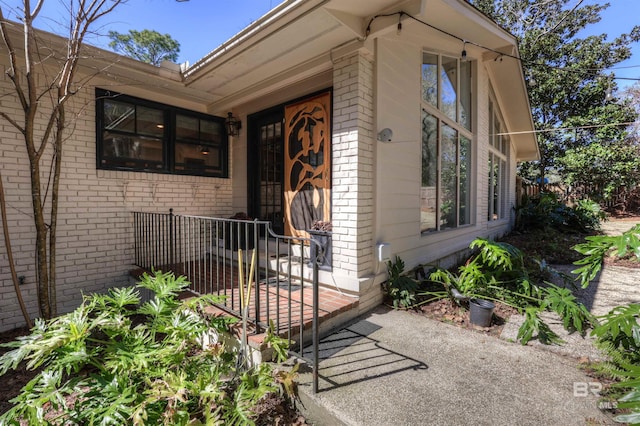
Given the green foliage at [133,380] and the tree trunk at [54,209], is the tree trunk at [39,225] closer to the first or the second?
the tree trunk at [54,209]

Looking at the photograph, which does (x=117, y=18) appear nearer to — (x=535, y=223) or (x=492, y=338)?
(x=492, y=338)

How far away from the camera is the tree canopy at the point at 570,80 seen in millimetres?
12914

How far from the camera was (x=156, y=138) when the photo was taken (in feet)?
14.3

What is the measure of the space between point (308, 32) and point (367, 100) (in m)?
0.91

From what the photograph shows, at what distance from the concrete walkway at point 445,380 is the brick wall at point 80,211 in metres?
3.36

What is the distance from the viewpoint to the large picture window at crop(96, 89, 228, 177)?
3912mm

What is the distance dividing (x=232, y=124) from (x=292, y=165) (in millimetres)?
1658

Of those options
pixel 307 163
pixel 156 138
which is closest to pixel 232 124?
pixel 156 138

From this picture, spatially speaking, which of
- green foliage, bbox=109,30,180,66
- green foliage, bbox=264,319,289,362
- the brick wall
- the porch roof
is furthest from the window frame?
green foliage, bbox=109,30,180,66

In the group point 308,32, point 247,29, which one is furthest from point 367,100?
point 247,29

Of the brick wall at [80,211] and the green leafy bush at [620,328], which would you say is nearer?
the green leafy bush at [620,328]

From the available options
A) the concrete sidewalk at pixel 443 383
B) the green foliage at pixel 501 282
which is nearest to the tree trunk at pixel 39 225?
the concrete sidewalk at pixel 443 383

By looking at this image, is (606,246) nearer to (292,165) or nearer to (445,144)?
(445,144)

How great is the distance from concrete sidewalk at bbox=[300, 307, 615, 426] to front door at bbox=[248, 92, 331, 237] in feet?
5.69
